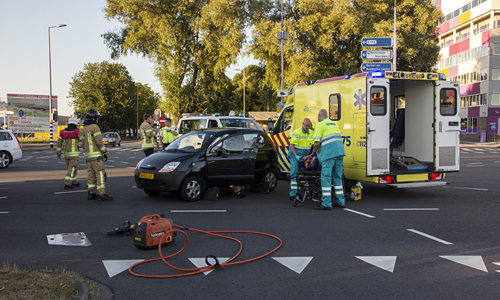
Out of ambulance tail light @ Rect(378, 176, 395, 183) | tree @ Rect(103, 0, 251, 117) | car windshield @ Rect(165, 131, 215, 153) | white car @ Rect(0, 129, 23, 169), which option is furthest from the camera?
tree @ Rect(103, 0, 251, 117)

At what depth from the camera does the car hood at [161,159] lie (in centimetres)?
931

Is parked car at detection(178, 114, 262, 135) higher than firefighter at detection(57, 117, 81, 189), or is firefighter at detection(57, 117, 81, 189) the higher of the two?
parked car at detection(178, 114, 262, 135)

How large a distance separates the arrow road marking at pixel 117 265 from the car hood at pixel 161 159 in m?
4.13

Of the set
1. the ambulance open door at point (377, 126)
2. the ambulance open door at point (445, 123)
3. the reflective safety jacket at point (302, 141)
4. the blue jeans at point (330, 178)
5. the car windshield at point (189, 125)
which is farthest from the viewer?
the car windshield at point (189, 125)

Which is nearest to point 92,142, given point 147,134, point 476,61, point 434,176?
point 147,134

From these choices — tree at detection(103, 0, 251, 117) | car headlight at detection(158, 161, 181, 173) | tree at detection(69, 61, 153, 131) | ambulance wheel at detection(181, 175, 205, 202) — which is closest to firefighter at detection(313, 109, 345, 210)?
ambulance wheel at detection(181, 175, 205, 202)

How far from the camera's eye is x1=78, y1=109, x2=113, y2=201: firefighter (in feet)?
31.0

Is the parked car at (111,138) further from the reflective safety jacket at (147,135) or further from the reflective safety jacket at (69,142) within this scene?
the reflective safety jacket at (69,142)

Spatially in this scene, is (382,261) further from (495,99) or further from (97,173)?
(495,99)

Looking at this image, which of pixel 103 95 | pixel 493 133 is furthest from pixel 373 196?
pixel 103 95

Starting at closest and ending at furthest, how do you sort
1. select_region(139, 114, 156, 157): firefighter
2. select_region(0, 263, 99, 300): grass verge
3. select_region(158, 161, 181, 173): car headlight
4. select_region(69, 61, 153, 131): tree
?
select_region(0, 263, 99, 300): grass verge → select_region(158, 161, 181, 173): car headlight → select_region(139, 114, 156, 157): firefighter → select_region(69, 61, 153, 131): tree

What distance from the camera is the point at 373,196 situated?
10.3 m

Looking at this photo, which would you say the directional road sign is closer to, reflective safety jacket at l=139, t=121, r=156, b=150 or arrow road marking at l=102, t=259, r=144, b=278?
reflective safety jacket at l=139, t=121, r=156, b=150

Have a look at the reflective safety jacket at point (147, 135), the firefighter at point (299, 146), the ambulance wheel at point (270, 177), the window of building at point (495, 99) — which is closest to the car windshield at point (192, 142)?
the ambulance wheel at point (270, 177)
